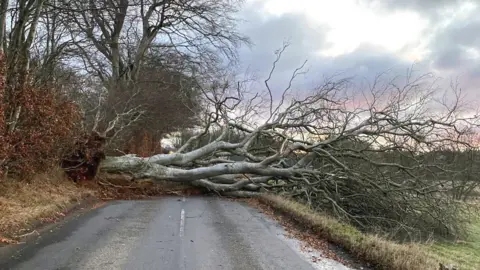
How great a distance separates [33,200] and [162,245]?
211 inches

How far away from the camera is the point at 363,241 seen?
351 inches

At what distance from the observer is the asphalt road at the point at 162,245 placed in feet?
24.5

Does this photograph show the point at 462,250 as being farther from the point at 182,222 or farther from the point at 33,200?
the point at 33,200

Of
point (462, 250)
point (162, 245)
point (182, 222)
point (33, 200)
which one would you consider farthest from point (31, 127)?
point (462, 250)

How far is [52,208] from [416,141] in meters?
12.1

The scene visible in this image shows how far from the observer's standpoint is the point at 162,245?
8.95 m

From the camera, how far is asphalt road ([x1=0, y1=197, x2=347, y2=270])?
24.5 ft

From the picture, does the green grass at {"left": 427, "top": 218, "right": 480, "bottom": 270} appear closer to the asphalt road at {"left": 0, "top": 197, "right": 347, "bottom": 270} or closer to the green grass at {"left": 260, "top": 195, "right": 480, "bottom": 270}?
the green grass at {"left": 260, "top": 195, "right": 480, "bottom": 270}

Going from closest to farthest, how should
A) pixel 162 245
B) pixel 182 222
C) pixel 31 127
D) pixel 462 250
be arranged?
pixel 162 245 < pixel 182 222 < pixel 31 127 < pixel 462 250

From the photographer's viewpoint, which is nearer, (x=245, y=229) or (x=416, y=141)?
(x=245, y=229)

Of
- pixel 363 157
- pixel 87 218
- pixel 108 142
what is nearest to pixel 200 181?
pixel 108 142

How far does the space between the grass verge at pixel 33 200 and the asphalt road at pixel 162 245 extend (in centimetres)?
57

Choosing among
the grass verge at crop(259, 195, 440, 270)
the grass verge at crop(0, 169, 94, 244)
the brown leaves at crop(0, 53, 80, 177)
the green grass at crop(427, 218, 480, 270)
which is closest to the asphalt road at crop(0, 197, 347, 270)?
the grass verge at crop(0, 169, 94, 244)

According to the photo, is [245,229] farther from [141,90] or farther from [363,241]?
[141,90]
